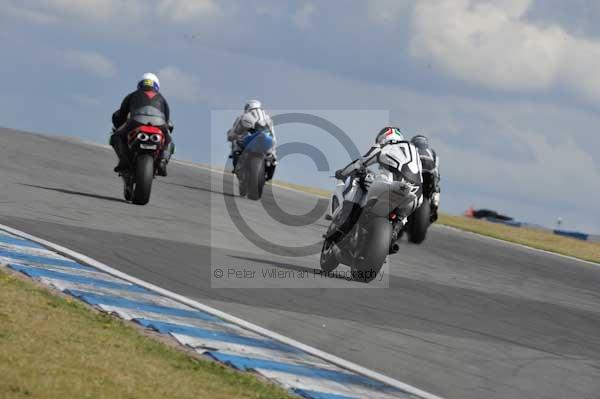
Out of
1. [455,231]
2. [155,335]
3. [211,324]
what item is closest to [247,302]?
[211,324]

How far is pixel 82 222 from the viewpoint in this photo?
13.0 meters

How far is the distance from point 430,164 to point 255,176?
3.58m

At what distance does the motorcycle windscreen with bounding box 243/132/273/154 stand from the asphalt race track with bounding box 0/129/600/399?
99 centimetres

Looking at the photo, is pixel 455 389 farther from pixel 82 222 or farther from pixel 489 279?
pixel 489 279

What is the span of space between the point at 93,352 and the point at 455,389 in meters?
2.41

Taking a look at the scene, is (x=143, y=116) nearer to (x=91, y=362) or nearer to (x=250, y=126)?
(x=250, y=126)

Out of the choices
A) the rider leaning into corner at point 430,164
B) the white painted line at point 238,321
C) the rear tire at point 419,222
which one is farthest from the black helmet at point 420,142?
the white painted line at point 238,321

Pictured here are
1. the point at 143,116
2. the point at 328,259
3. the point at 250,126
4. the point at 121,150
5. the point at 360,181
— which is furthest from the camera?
the point at 250,126

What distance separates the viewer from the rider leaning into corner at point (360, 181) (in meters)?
11.2

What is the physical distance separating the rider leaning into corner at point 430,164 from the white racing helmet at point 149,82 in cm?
417

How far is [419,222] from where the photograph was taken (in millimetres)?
17828

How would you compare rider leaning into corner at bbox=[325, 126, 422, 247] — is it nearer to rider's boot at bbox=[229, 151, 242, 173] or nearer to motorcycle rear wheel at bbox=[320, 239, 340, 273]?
motorcycle rear wheel at bbox=[320, 239, 340, 273]

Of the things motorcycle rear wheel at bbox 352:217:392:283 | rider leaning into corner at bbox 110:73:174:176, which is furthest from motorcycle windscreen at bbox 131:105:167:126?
motorcycle rear wheel at bbox 352:217:392:283

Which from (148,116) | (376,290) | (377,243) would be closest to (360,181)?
(377,243)
